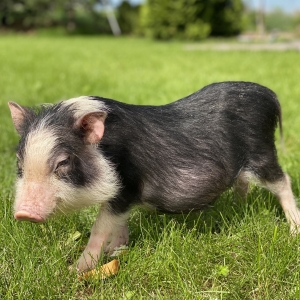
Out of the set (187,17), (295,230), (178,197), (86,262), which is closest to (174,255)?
(178,197)

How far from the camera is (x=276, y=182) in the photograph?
2604 millimetres

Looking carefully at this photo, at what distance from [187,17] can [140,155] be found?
1903cm

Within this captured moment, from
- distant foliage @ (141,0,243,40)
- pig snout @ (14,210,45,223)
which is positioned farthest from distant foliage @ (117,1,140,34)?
pig snout @ (14,210,45,223)

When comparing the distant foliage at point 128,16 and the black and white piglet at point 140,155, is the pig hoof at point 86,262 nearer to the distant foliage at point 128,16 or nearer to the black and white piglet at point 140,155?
the black and white piglet at point 140,155

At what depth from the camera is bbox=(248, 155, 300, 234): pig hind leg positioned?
2.50 metres

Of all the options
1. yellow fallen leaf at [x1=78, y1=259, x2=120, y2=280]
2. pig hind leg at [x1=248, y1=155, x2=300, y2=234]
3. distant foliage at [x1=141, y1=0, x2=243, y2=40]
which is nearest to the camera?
yellow fallen leaf at [x1=78, y1=259, x2=120, y2=280]

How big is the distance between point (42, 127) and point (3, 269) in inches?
26.4

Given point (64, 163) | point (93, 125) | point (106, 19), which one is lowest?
point (106, 19)

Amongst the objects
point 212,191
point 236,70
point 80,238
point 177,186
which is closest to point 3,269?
point 80,238

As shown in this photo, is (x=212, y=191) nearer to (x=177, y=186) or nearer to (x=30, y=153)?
(x=177, y=186)

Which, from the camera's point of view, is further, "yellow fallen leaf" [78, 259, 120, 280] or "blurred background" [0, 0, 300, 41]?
"blurred background" [0, 0, 300, 41]

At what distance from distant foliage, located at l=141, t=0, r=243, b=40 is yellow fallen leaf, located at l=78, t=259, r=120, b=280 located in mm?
18779

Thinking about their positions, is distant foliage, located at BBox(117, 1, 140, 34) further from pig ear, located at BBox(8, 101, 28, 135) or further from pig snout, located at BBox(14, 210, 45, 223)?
pig snout, located at BBox(14, 210, 45, 223)

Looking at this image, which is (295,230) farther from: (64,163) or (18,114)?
(18,114)
